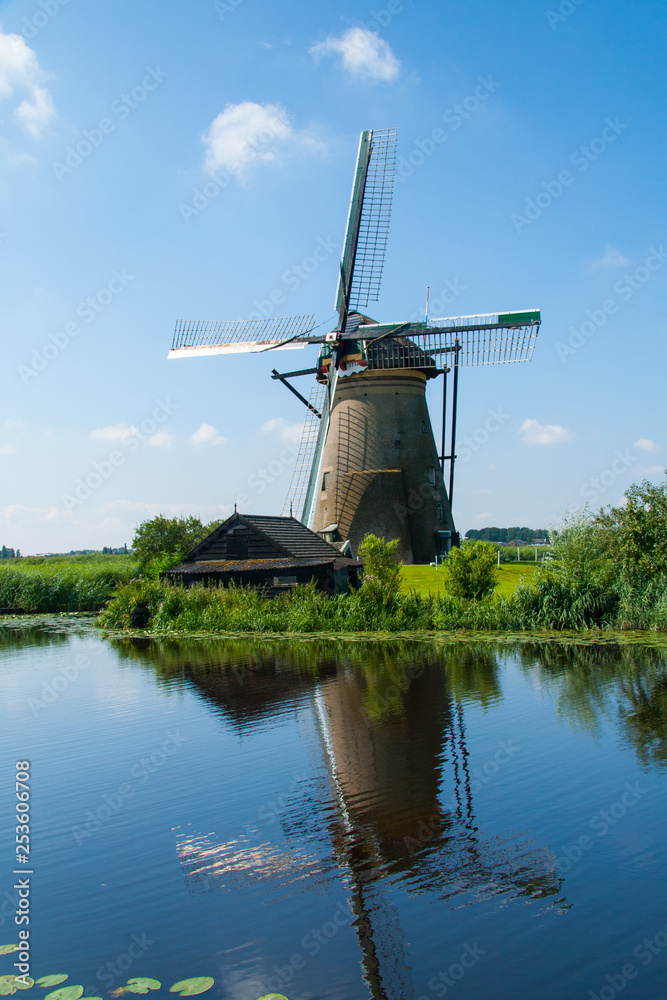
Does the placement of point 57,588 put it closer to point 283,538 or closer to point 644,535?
point 283,538

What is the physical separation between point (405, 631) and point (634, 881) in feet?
52.9

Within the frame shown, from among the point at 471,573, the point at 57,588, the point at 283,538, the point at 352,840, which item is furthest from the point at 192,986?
the point at 57,588

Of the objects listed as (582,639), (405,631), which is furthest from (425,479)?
(582,639)

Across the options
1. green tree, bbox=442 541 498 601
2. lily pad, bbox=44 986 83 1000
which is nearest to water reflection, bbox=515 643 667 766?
green tree, bbox=442 541 498 601

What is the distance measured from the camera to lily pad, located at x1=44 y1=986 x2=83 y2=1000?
472 centimetres

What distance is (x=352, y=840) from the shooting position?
6941 millimetres

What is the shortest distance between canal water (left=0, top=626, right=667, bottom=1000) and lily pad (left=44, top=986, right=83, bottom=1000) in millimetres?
65

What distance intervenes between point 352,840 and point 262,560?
2017 cm

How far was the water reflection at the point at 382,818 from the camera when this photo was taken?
19.5 ft

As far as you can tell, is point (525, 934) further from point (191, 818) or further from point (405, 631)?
point (405, 631)

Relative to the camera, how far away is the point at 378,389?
3409cm

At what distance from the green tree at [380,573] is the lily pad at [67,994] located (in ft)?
61.2

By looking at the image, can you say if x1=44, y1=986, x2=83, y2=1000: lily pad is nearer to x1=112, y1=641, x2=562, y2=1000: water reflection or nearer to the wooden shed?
x1=112, y1=641, x2=562, y2=1000: water reflection

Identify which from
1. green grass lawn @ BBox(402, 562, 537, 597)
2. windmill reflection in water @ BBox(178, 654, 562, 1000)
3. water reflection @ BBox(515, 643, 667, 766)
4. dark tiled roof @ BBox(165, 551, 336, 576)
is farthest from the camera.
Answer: green grass lawn @ BBox(402, 562, 537, 597)
